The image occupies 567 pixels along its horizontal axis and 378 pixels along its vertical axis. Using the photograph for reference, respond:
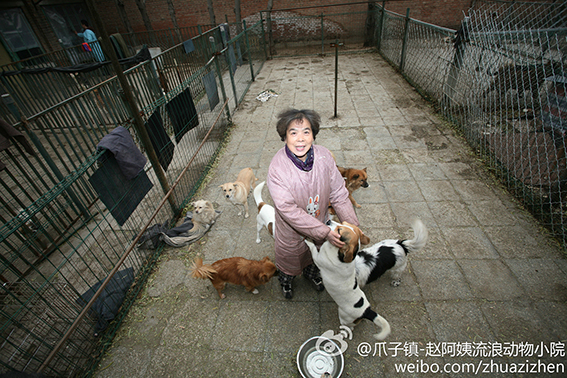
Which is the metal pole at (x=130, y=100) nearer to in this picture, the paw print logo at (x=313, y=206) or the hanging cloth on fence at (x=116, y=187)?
the hanging cloth on fence at (x=116, y=187)

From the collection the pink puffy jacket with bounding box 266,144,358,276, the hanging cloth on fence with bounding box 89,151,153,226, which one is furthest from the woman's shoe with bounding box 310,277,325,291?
the hanging cloth on fence with bounding box 89,151,153,226

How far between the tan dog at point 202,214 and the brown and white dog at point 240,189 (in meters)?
0.35

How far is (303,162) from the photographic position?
2311 mm

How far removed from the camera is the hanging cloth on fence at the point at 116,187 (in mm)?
3211

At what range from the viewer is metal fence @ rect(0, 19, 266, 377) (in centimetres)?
270

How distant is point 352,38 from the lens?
52.6 ft

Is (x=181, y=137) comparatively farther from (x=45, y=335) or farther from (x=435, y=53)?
(x=435, y=53)

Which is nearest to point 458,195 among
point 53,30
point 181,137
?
point 181,137

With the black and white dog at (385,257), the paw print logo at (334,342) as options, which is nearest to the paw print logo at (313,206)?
the black and white dog at (385,257)

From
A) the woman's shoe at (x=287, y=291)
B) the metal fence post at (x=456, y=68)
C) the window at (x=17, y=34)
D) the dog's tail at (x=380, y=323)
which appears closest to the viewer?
the dog's tail at (x=380, y=323)

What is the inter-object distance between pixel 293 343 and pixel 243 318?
0.66m

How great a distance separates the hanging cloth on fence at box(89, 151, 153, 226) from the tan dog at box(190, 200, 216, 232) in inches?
32.2

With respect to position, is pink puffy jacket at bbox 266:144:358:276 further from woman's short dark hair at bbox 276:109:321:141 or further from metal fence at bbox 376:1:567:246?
metal fence at bbox 376:1:567:246

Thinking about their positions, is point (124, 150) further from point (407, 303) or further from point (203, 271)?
point (407, 303)
